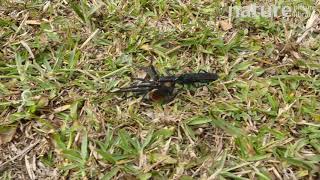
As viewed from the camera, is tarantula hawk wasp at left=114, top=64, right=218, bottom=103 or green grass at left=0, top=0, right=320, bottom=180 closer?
green grass at left=0, top=0, right=320, bottom=180

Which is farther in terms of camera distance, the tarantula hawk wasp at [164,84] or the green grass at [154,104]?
the tarantula hawk wasp at [164,84]

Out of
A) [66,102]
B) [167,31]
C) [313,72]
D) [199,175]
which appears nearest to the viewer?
[199,175]

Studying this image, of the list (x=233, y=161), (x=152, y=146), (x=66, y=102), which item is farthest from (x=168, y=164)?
(x=66, y=102)

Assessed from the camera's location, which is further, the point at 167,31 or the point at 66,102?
the point at 167,31

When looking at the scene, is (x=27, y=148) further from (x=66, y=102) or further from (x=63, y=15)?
(x=63, y=15)
